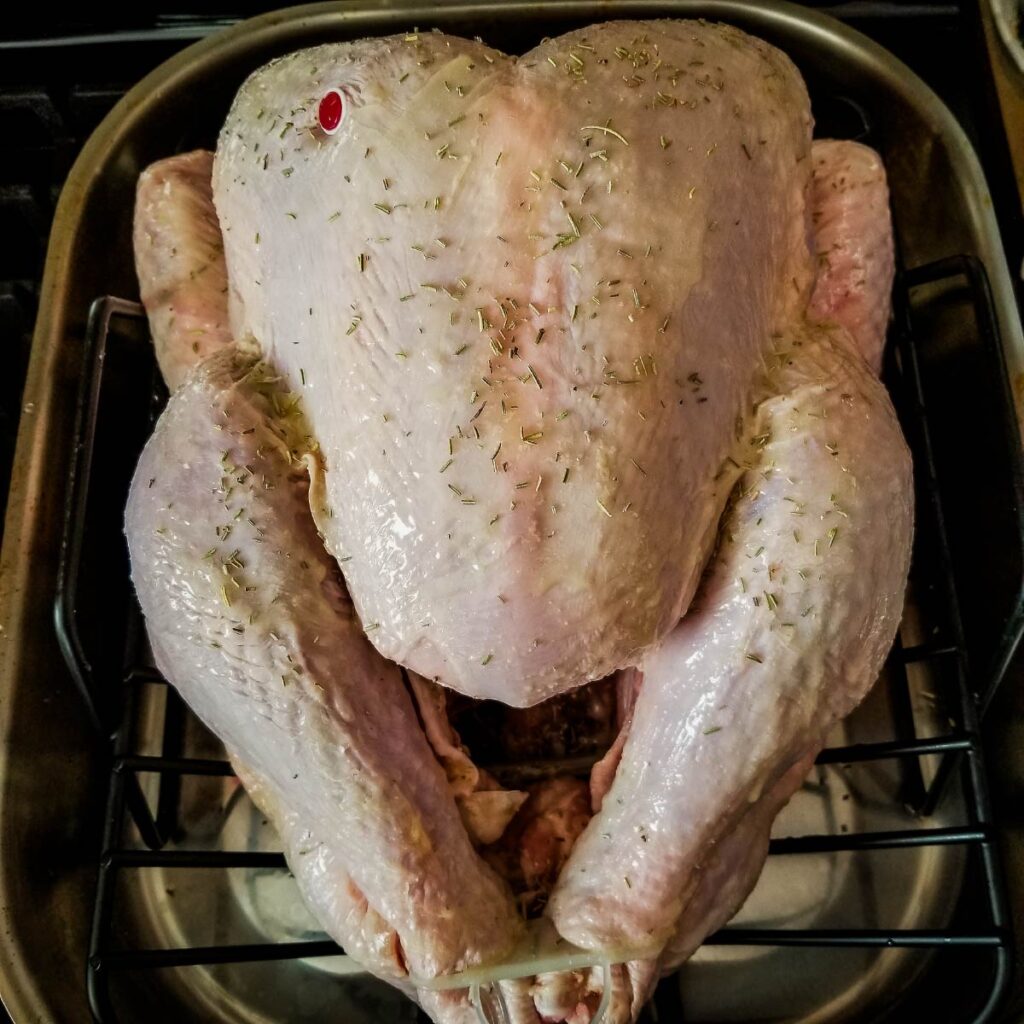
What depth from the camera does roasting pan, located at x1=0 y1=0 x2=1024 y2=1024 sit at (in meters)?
1.36

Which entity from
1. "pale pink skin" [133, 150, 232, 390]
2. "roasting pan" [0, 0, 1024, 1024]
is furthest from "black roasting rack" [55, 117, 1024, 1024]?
"pale pink skin" [133, 150, 232, 390]

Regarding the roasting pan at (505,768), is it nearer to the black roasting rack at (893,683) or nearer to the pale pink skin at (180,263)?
the black roasting rack at (893,683)

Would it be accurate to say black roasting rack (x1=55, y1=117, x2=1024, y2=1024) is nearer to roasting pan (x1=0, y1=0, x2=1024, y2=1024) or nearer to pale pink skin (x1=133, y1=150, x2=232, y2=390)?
roasting pan (x1=0, y1=0, x2=1024, y2=1024)

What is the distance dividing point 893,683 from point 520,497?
0.92 meters

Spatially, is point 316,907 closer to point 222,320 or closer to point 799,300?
point 222,320

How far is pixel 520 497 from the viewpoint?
1.04 metres

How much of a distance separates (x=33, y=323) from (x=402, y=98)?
96 cm

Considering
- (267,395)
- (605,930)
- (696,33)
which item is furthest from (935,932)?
(696,33)

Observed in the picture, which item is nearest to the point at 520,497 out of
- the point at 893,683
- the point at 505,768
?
the point at 505,768

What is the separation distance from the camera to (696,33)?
51.1 inches

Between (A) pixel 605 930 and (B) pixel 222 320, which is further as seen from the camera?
(B) pixel 222 320

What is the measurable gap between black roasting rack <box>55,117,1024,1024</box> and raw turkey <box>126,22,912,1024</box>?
0.69 feet

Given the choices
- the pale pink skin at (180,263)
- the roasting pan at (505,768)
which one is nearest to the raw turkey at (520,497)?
the pale pink skin at (180,263)

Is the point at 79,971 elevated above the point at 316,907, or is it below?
below
